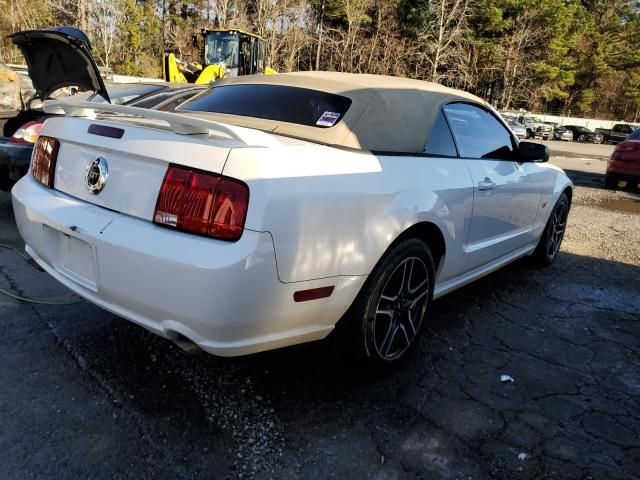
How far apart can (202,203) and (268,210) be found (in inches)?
10.4

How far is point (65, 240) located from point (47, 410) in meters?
0.75

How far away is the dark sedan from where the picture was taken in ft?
128

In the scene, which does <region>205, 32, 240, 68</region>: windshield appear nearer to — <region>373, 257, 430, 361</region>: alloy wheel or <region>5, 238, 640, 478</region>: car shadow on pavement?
<region>5, 238, 640, 478</region>: car shadow on pavement

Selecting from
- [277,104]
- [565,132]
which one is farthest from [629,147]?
[565,132]

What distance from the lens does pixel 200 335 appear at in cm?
196

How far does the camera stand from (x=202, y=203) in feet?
6.41

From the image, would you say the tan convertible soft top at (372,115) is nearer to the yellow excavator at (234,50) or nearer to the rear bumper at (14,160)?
the rear bumper at (14,160)

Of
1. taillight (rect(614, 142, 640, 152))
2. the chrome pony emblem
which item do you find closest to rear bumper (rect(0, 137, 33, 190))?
the chrome pony emblem

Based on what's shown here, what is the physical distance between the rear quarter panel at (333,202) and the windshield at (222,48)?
1756 centimetres

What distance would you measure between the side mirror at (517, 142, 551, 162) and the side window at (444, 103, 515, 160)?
0.07m

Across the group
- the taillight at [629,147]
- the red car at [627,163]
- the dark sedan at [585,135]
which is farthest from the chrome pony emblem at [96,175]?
the dark sedan at [585,135]

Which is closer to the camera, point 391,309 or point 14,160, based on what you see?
point 391,309

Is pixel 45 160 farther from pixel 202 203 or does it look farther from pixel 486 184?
pixel 486 184

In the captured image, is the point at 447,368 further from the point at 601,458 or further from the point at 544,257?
the point at 544,257
